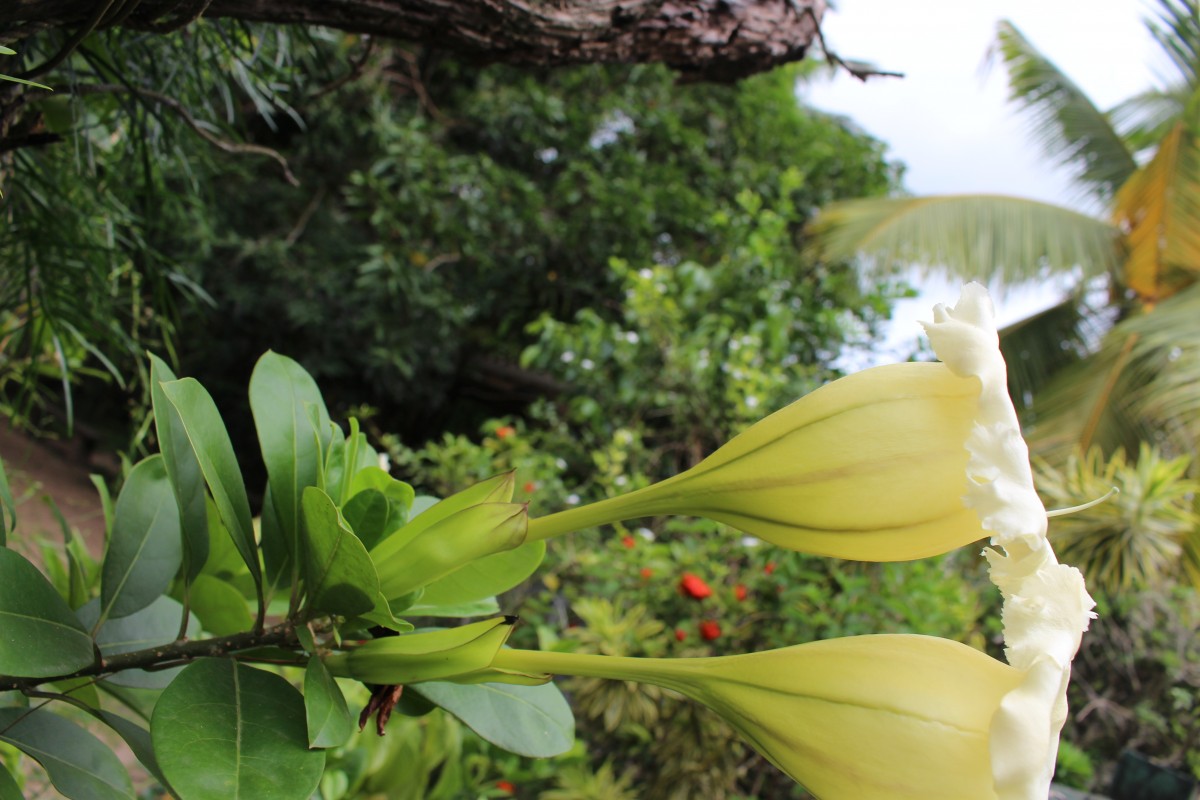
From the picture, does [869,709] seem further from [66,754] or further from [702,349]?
[702,349]

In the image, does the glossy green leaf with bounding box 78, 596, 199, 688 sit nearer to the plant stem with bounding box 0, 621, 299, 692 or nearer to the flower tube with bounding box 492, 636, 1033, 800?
the plant stem with bounding box 0, 621, 299, 692

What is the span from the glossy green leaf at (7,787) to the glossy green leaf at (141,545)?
0.34ft

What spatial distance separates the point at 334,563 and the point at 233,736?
0.27 feet

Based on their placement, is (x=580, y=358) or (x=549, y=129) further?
(x=549, y=129)

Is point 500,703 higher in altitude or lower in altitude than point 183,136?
lower

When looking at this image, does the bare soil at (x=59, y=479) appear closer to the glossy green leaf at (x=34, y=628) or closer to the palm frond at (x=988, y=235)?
the glossy green leaf at (x=34, y=628)

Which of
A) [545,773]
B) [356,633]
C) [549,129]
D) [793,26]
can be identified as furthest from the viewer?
[549,129]

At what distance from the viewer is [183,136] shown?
0.92 m

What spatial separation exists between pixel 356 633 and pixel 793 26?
0.69m

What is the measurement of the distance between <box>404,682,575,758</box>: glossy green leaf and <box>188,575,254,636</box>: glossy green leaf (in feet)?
0.40

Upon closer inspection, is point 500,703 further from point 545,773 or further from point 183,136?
point 545,773

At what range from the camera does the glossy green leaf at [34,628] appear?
38 centimetres

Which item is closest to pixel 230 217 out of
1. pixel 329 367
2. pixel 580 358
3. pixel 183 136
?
pixel 329 367

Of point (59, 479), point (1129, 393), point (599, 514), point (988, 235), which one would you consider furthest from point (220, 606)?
point (988, 235)
